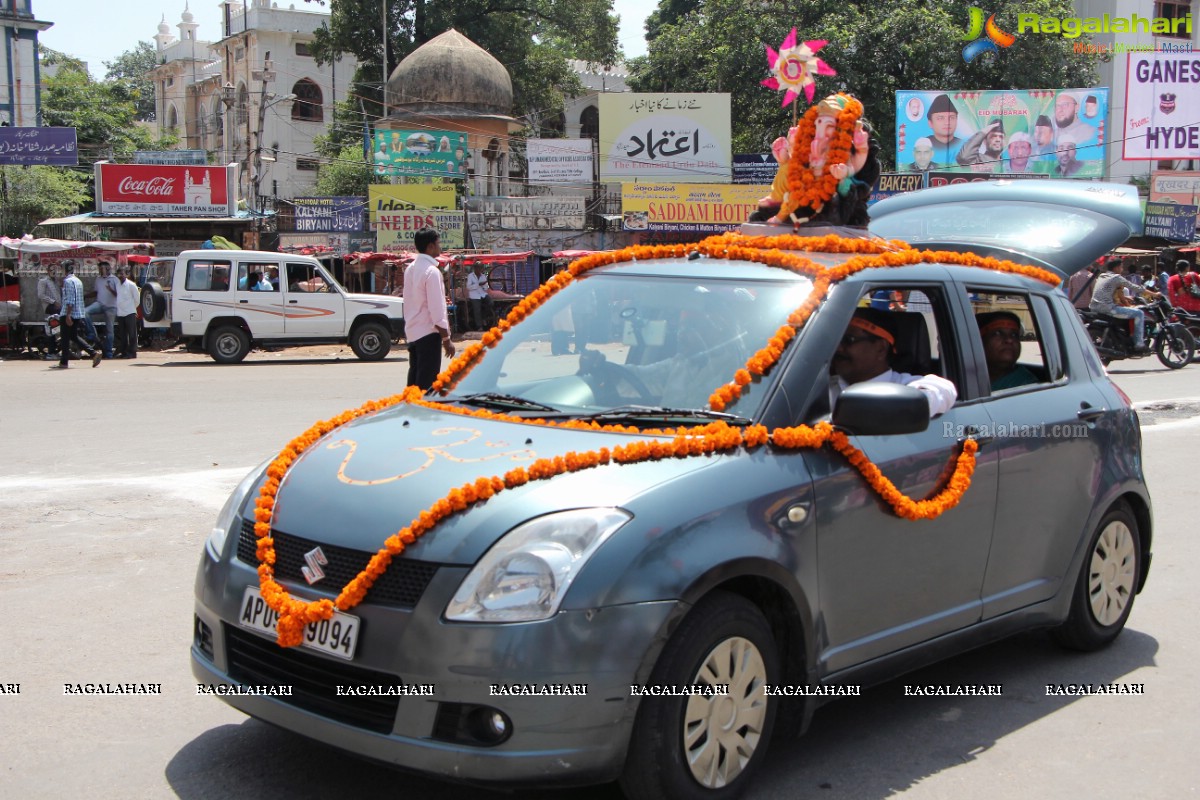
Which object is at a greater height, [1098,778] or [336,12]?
[336,12]

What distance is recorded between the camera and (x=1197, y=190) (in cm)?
3359

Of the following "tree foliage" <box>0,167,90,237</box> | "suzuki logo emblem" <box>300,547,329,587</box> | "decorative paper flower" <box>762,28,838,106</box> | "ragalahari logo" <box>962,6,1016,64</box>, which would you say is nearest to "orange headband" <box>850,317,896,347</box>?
"suzuki logo emblem" <box>300,547,329,587</box>

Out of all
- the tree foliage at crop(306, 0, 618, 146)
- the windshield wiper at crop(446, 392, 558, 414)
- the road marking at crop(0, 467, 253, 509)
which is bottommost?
the road marking at crop(0, 467, 253, 509)

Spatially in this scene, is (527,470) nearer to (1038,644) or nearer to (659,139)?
(1038,644)

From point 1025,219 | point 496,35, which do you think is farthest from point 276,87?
point 1025,219

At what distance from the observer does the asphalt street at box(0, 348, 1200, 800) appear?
3.52 meters

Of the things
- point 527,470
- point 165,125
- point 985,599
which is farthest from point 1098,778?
point 165,125

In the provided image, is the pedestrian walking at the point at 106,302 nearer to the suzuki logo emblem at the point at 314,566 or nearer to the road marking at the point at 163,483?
the road marking at the point at 163,483

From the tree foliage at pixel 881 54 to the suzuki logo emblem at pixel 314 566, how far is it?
32.5 m

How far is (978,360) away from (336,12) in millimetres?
41210

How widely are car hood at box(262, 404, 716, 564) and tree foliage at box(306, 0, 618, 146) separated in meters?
38.3

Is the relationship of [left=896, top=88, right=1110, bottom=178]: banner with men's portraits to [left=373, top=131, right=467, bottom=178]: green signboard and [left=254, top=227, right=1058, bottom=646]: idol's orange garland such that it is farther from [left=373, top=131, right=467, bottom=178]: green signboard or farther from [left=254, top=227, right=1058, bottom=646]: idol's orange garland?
[left=254, top=227, right=1058, bottom=646]: idol's orange garland

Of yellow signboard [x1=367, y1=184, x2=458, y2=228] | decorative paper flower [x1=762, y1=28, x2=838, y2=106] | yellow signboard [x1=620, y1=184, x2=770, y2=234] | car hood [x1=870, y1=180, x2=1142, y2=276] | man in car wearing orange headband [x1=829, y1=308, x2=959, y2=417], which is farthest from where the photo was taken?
yellow signboard [x1=620, y1=184, x2=770, y2=234]

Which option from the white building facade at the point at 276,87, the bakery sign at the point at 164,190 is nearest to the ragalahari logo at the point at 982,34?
the bakery sign at the point at 164,190
